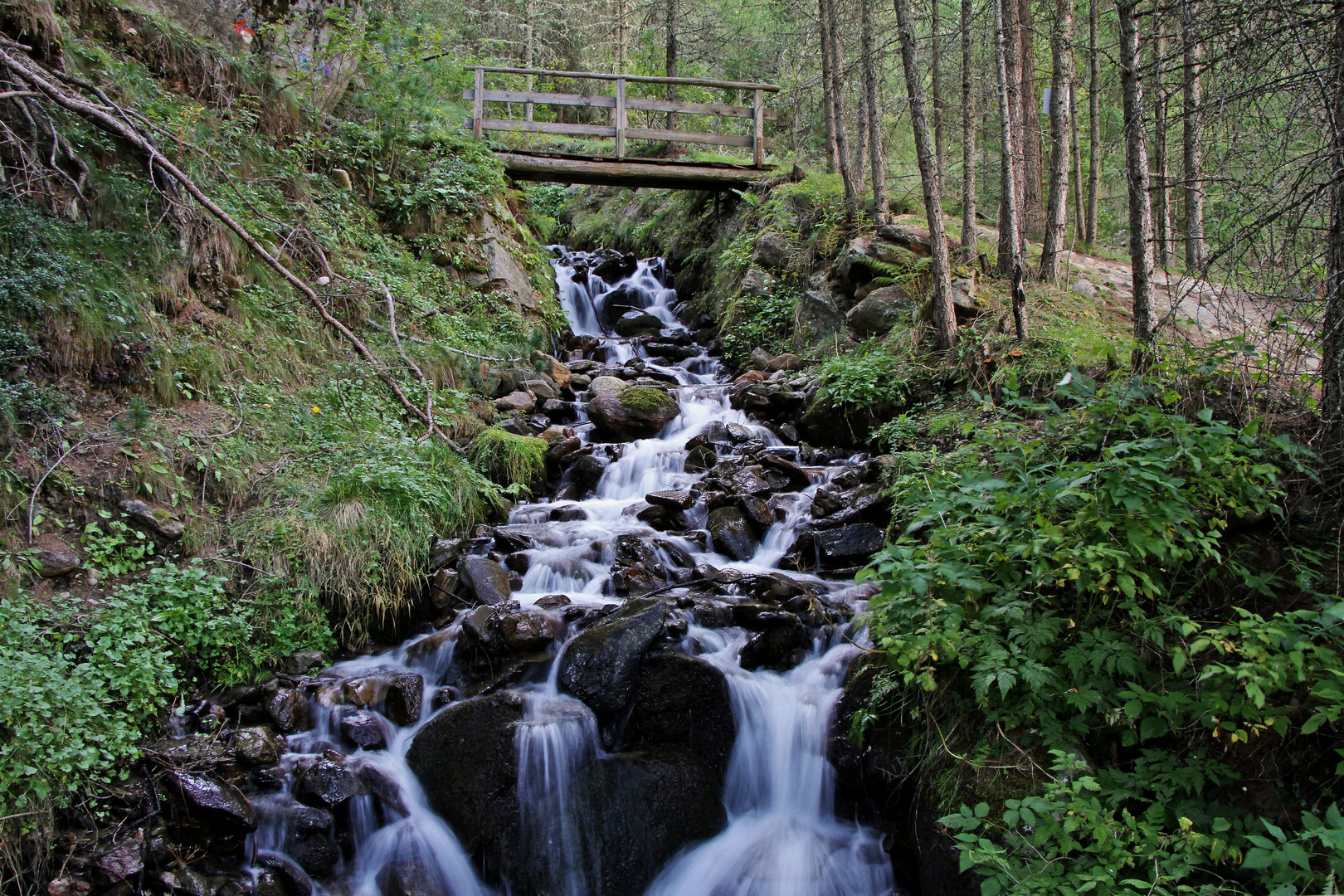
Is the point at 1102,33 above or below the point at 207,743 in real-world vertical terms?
above

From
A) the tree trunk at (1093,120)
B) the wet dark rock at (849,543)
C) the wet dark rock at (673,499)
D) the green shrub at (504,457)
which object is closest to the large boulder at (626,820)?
the wet dark rock at (849,543)

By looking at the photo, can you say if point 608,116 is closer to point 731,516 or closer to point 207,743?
point 731,516

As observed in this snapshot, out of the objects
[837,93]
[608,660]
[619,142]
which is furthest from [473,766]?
[619,142]

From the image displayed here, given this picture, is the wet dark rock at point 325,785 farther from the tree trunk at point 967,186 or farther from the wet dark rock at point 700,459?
the tree trunk at point 967,186

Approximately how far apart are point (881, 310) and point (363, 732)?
7.55m

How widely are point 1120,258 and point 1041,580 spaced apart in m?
13.1

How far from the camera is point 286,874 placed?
159 inches

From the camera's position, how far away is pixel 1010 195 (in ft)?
28.1

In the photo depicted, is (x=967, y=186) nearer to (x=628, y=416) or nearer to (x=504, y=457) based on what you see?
(x=628, y=416)

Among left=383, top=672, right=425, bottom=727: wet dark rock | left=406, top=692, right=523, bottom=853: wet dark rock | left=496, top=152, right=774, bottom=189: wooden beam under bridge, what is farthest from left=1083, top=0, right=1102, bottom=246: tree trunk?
left=383, top=672, right=425, bottom=727: wet dark rock

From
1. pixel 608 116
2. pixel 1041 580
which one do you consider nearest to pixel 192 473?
pixel 1041 580

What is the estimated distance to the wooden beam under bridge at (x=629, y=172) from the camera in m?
13.8

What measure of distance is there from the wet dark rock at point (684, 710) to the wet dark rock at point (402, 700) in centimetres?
144

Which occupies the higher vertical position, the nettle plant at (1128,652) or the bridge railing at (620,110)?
the bridge railing at (620,110)
